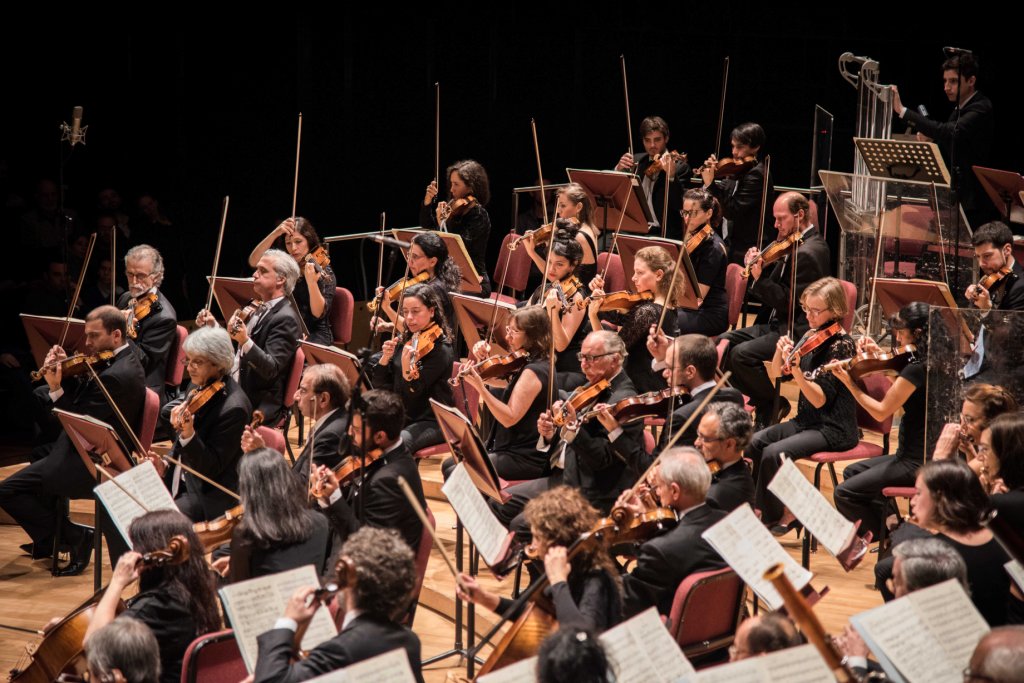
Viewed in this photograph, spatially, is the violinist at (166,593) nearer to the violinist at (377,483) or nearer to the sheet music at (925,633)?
the violinist at (377,483)

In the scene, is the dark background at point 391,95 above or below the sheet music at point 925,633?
above

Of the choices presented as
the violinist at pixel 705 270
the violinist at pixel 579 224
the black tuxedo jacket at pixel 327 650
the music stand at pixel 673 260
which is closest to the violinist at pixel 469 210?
the violinist at pixel 579 224

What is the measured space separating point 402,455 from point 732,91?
269 inches

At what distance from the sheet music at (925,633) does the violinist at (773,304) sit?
11.2 ft

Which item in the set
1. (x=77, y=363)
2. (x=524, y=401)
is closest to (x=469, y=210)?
(x=524, y=401)

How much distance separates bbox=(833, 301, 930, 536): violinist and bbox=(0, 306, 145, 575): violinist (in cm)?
337

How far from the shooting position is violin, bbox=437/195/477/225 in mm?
7906

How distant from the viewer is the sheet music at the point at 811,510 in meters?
3.86

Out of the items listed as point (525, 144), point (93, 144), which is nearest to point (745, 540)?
point (93, 144)

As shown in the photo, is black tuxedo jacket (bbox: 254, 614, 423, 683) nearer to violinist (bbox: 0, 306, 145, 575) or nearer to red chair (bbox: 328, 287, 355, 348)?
violinist (bbox: 0, 306, 145, 575)

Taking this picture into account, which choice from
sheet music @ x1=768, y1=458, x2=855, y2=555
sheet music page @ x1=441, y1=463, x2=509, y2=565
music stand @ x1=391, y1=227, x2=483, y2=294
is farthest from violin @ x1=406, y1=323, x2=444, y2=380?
sheet music @ x1=768, y1=458, x2=855, y2=555

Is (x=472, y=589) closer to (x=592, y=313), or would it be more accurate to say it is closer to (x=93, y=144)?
(x=592, y=313)

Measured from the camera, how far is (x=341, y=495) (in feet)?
14.8

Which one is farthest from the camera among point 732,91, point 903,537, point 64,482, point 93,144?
point 732,91
